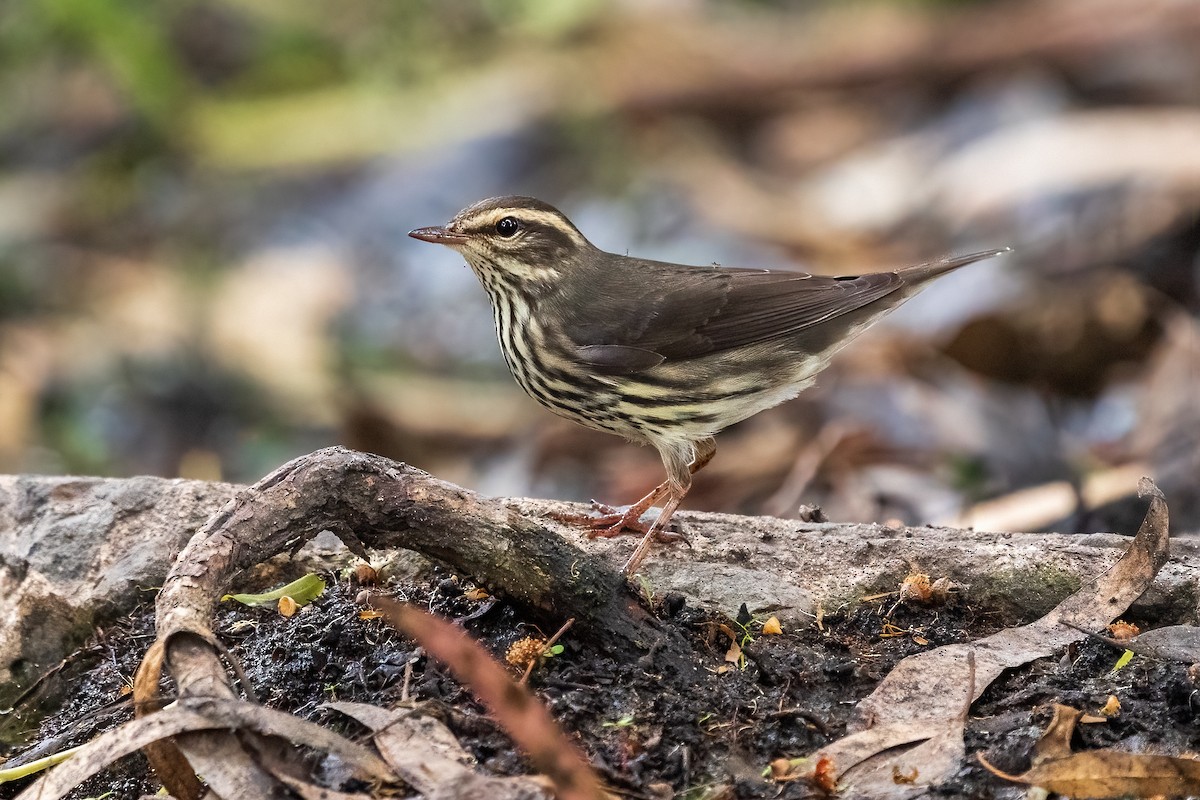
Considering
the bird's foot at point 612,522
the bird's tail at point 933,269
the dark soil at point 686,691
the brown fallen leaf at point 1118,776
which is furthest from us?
the bird's tail at point 933,269

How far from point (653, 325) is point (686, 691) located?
77.7 inches

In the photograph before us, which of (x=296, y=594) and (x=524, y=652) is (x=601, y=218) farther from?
(x=524, y=652)

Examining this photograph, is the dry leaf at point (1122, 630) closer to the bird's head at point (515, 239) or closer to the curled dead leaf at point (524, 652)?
the curled dead leaf at point (524, 652)

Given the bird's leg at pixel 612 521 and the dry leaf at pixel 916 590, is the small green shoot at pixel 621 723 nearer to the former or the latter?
the dry leaf at pixel 916 590

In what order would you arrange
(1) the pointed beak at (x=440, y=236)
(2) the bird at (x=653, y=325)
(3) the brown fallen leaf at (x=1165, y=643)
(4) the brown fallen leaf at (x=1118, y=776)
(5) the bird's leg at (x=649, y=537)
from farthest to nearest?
(1) the pointed beak at (x=440, y=236)
(2) the bird at (x=653, y=325)
(5) the bird's leg at (x=649, y=537)
(3) the brown fallen leaf at (x=1165, y=643)
(4) the brown fallen leaf at (x=1118, y=776)

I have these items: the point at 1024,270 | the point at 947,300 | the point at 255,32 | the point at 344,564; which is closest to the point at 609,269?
the point at 344,564

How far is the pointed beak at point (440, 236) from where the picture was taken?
4879 millimetres

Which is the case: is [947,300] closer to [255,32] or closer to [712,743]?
[712,743]

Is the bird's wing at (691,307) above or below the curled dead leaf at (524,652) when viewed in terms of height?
above

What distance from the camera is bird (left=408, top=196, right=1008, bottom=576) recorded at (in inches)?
188

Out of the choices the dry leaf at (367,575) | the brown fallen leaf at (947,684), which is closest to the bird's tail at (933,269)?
the brown fallen leaf at (947,684)

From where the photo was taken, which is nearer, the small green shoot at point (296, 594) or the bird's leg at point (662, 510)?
the small green shoot at point (296, 594)

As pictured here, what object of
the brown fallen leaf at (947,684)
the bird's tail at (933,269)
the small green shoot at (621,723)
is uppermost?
the bird's tail at (933,269)

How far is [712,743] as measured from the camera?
2969 mm
